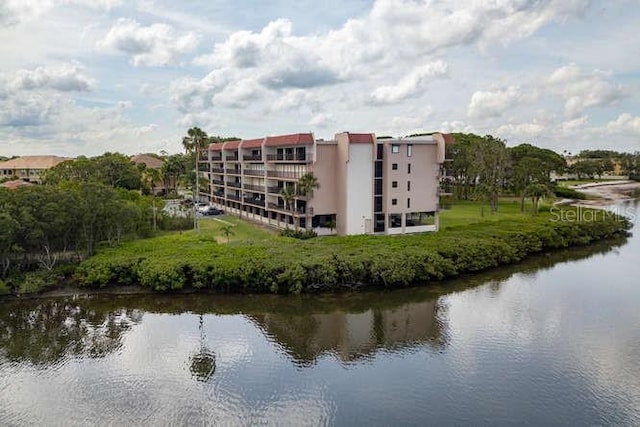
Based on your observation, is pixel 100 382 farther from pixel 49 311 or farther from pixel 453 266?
pixel 453 266

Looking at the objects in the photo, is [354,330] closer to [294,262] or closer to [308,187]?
[294,262]

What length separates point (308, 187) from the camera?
52.3m

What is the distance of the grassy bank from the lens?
129 ft

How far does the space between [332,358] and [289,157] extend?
33289 mm

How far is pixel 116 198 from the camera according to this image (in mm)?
44812

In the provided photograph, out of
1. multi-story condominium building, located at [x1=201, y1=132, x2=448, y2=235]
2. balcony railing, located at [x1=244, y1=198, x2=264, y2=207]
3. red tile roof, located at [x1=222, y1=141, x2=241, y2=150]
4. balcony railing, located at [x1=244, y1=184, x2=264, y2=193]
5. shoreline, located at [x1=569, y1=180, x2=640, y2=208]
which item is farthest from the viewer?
shoreline, located at [x1=569, y1=180, x2=640, y2=208]

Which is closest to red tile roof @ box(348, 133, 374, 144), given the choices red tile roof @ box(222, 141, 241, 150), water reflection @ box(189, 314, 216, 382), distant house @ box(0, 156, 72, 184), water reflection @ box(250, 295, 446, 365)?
water reflection @ box(250, 295, 446, 365)

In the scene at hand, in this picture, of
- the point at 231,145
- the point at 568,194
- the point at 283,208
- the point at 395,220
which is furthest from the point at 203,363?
the point at 568,194

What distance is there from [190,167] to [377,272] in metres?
55.2

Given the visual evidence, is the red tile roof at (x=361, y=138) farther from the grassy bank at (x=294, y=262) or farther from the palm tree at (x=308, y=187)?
the grassy bank at (x=294, y=262)

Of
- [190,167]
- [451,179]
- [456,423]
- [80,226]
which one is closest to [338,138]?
[80,226]

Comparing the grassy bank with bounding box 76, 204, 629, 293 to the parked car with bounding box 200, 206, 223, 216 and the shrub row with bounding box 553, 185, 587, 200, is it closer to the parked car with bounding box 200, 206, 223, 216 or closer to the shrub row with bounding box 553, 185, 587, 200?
the parked car with bounding box 200, 206, 223, 216

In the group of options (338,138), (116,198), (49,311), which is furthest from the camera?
(338,138)

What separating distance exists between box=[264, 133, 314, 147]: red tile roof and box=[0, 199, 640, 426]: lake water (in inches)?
781
